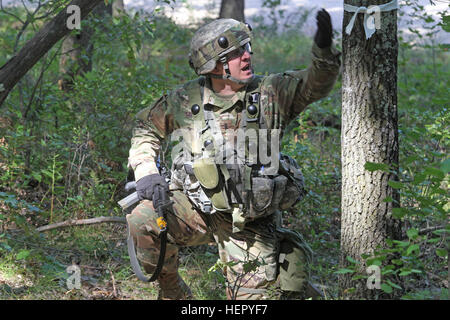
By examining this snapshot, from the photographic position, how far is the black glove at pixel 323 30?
2832 mm

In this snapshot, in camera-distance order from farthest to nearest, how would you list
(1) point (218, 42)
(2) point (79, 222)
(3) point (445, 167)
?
1. (2) point (79, 222)
2. (1) point (218, 42)
3. (3) point (445, 167)

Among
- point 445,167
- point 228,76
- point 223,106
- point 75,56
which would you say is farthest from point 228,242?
point 75,56

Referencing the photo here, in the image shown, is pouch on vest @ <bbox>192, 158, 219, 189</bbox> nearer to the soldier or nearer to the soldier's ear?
the soldier

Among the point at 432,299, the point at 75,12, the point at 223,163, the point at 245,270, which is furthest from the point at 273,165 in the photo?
the point at 75,12

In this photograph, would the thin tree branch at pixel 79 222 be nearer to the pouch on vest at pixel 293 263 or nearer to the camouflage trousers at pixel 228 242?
the camouflage trousers at pixel 228 242

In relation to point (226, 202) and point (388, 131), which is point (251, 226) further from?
point (388, 131)

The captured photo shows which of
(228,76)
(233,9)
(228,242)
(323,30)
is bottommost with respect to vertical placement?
(228,242)

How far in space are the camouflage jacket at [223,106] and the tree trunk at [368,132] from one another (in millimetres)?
224

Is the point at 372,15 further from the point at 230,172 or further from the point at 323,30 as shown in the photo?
the point at 230,172

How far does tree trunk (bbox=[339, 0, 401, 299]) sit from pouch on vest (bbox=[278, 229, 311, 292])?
509 millimetres

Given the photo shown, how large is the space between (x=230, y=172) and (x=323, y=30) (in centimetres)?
120

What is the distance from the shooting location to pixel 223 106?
384cm

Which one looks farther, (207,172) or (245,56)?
(245,56)

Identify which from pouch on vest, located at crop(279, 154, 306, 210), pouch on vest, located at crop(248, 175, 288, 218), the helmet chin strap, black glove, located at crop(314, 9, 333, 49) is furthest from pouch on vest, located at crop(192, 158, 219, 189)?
black glove, located at crop(314, 9, 333, 49)
